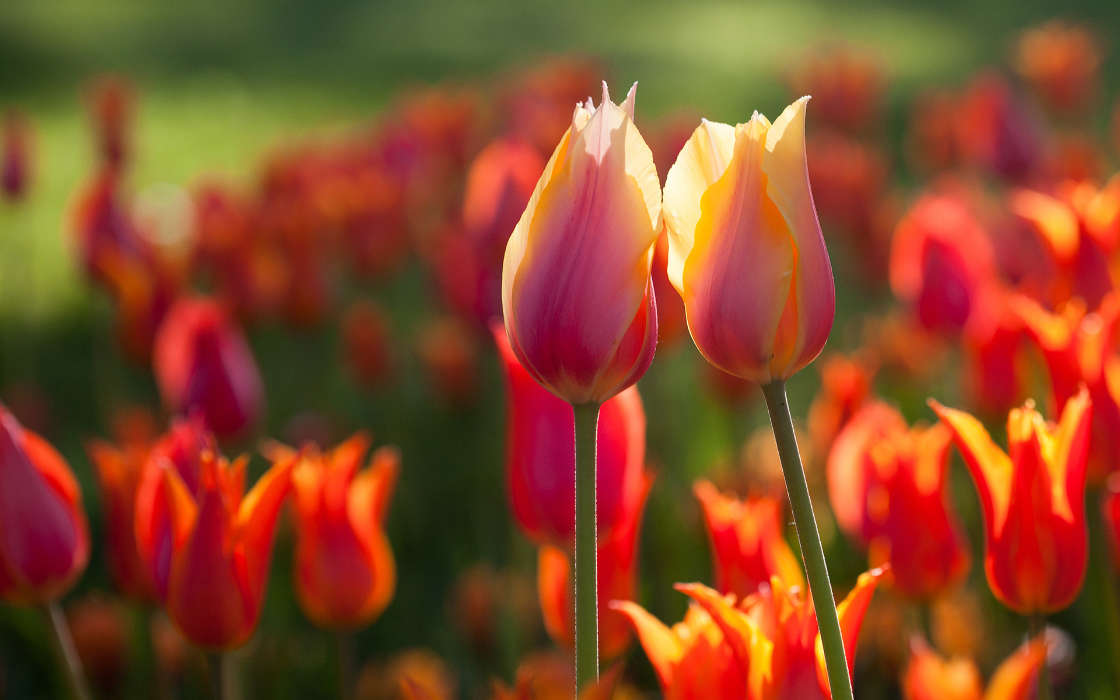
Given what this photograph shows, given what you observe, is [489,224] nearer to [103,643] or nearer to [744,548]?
[103,643]

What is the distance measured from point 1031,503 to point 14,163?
2053 mm

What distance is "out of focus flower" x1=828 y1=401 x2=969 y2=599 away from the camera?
1.00 m

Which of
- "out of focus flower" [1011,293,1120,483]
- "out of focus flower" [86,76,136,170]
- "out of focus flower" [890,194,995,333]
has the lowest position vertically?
"out of focus flower" [1011,293,1120,483]

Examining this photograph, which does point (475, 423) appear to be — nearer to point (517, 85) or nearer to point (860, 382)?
point (517, 85)

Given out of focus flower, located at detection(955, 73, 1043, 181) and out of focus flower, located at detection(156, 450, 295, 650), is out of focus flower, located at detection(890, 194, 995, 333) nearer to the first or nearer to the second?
out of focus flower, located at detection(955, 73, 1043, 181)

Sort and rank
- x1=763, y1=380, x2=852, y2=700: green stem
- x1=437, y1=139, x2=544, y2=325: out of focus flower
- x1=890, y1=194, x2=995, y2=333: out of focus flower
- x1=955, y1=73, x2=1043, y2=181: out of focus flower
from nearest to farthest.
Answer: x1=763, y1=380, x2=852, y2=700: green stem < x1=890, y1=194, x2=995, y2=333: out of focus flower < x1=437, y1=139, x2=544, y2=325: out of focus flower < x1=955, y1=73, x2=1043, y2=181: out of focus flower

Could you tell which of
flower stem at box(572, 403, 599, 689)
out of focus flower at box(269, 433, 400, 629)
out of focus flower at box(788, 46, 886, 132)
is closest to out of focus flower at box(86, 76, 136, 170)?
out of focus flower at box(269, 433, 400, 629)

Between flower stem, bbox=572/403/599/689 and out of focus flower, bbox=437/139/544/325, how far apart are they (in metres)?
0.96

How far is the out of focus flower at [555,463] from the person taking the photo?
2.87 ft

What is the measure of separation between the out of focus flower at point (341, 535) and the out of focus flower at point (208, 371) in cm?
34

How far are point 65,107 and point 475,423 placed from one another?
4348mm

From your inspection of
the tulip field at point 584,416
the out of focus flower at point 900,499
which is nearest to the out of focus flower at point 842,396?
the tulip field at point 584,416

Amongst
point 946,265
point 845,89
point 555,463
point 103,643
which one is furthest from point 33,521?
point 845,89

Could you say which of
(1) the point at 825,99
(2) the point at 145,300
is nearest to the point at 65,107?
(1) the point at 825,99
